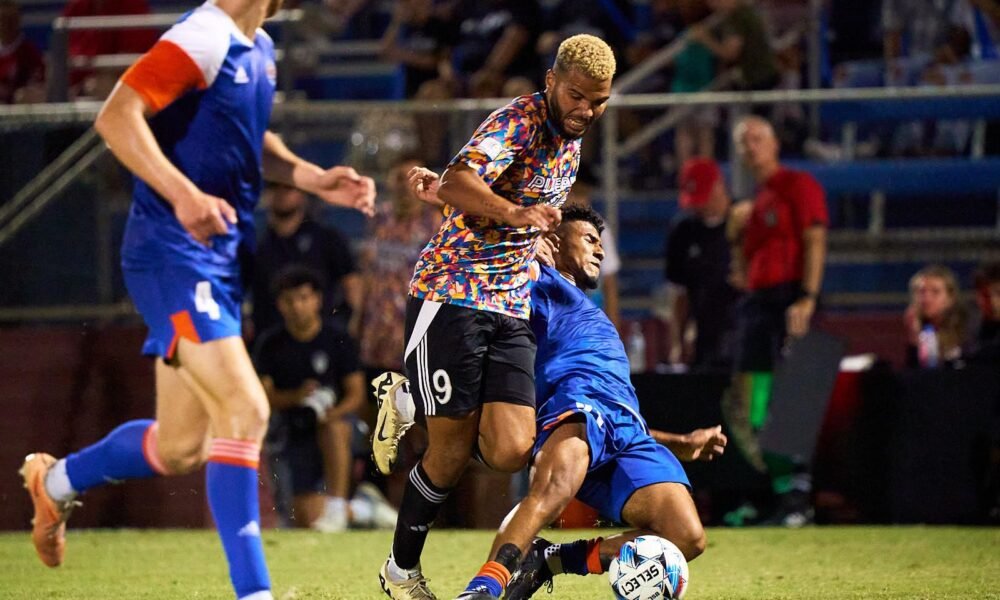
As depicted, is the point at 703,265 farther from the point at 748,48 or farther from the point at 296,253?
the point at 296,253

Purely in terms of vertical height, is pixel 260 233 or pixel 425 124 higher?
pixel 425 124

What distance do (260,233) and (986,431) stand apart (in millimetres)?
5151

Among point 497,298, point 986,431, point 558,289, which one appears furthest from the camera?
point 986,431

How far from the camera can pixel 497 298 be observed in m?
5.86

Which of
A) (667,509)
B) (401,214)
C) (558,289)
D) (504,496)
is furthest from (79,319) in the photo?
(667,509)

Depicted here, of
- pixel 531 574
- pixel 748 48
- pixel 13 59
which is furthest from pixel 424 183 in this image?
pixel 13 59

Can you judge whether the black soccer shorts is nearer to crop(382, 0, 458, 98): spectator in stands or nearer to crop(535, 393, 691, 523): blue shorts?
crop(535, 393, 691, 523): blue shorts

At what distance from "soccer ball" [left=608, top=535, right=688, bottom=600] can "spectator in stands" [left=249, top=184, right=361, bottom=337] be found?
16.3 ft

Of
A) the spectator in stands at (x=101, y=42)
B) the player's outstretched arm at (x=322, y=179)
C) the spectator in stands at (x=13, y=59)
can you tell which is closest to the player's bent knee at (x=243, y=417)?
the player's outstretched arm at (x=322, y=179)

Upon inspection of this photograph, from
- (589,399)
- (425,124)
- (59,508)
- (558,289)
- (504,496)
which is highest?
(425,124)

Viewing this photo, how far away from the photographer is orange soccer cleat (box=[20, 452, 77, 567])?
680 centimetres

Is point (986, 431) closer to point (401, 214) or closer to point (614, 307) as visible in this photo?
point (614, 307)

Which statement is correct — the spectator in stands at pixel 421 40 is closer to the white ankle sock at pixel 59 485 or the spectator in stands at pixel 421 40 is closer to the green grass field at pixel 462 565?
the green grass field at pixel 462 565

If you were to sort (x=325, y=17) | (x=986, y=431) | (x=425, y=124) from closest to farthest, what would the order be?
(x=986, y=431)
(x=425, y=124)
(x=325, y=17)
